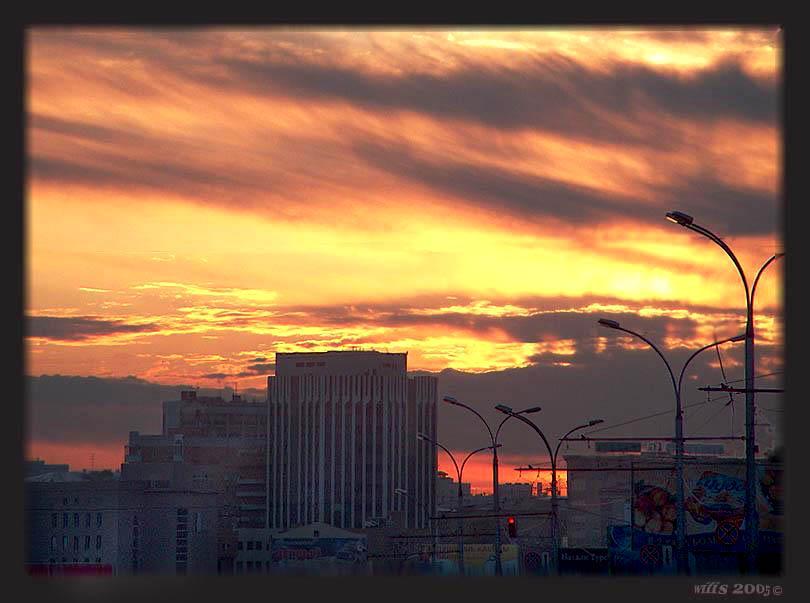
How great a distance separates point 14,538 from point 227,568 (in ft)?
390

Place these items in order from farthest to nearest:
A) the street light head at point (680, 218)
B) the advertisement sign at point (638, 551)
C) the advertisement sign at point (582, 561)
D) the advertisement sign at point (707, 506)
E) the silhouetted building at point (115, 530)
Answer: the silhouetted building at point (115, 530) → the advertisement sign at point (707, 506) → the advertisement sign at point (638, 551) → the advertisement sign at point (582, 561) → the street light head at point (680, 218)

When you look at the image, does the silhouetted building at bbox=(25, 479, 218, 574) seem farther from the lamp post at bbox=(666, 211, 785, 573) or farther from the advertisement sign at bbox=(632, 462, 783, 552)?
the lamp post at bbox=(666, 211, 785, 573)

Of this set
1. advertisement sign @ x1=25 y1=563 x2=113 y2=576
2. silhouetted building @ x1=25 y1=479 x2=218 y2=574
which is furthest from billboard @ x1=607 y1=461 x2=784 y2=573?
silhouetted building @ x1=25 y1=479 x2=218 y2=574

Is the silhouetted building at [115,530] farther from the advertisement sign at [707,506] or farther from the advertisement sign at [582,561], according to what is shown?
the advertisement sign at [582,561]

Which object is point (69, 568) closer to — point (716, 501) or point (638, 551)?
point (638, 551)

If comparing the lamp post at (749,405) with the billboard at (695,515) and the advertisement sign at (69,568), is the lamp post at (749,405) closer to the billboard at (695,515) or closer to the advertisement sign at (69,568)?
the billboard at (695,515)

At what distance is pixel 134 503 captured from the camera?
165 m

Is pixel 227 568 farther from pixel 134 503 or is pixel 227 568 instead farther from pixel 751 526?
pixel 751 526

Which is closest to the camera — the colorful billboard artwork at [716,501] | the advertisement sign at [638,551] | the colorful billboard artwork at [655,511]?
the advertisement sign at [638,551]

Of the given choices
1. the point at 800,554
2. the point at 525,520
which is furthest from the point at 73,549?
the point at 800,554

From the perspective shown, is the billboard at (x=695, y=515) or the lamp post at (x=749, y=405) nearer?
the lamp post at (x=749, y=405)

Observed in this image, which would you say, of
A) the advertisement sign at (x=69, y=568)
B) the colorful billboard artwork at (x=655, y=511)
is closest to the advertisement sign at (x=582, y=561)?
the colorful billboard artwork at (x=655, y=511)

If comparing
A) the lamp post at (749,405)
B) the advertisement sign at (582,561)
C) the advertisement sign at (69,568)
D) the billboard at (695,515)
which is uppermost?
the lamp post at (749,405)

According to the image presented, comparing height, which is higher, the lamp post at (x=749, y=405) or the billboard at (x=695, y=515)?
the lamp post at (x=749, y=405)
